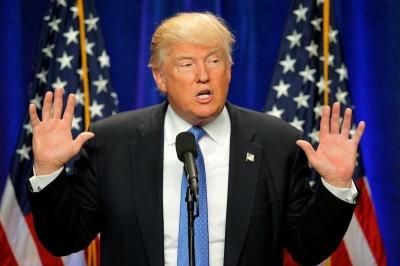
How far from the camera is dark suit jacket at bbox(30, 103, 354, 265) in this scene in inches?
92.0

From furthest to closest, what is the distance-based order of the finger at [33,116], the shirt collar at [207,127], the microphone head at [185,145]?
the shirt collar at [207,127] < the finger at [33,116] < the microphone head at [185,145]

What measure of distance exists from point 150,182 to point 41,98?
182 cm

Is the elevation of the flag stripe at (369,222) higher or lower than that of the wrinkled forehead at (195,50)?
lower

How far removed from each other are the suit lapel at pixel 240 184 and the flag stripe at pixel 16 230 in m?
1.90

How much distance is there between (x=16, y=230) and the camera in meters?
4.00

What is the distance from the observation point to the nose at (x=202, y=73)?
244cm

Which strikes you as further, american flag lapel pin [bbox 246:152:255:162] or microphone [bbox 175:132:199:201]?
american flag lapel pin [bbox 246:152:255:162]

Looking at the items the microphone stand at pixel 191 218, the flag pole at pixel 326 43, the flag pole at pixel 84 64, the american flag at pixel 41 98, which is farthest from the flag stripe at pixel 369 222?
the microphone stand at pixel 191 218

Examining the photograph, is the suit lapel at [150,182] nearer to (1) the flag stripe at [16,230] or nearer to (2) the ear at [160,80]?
(2) the ear at [160,80]

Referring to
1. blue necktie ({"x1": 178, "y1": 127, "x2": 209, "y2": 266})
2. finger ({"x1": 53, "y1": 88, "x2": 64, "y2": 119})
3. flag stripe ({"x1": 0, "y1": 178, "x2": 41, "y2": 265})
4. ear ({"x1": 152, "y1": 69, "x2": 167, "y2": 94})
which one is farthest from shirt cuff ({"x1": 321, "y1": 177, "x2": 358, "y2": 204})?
flag stripe ({"x1": 0, "y1": 178, "x2": 41, "y2": 265})

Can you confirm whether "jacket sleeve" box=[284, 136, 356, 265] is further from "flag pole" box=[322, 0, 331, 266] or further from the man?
"flag pole" box=[322, 0, 331, 266]

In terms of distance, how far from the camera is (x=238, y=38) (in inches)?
166

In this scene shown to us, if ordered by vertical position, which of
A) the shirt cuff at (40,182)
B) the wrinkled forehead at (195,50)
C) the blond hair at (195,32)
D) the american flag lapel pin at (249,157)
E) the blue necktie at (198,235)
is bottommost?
the blue necktie at (198,235)

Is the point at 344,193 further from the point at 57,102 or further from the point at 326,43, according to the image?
the point at 326,43
